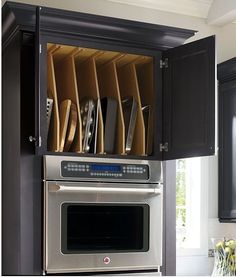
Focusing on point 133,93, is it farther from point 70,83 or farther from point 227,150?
point 227,150

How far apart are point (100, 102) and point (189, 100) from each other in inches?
14.5

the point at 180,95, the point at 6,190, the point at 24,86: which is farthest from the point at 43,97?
the point at 180,95

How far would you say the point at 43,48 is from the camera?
190 centimetres

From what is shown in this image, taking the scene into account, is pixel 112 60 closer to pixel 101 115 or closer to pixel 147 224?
pixel 101 115

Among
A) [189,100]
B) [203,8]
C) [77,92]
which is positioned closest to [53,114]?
[77,92]

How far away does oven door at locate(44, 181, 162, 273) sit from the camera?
191 cm

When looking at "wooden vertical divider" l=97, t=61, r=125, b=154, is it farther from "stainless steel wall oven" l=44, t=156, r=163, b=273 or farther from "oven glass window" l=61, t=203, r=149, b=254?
"oven glass window" l=61, t=203, r=149, b=254

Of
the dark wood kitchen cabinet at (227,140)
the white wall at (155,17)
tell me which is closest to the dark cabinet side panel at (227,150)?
the dark wood kitchen cabinet at (227,140)

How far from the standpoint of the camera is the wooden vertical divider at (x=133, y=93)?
7.14ft

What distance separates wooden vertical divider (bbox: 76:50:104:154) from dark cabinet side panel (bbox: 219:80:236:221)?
3.62ft

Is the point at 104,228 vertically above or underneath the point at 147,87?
underneath

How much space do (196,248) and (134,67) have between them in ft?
4.42

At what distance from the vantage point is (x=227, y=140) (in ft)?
9.98

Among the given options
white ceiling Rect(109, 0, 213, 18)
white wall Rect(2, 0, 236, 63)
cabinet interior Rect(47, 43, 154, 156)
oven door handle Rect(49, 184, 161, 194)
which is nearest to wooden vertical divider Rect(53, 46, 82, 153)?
cabinet interior Rect(47, 43, 154, 156)
